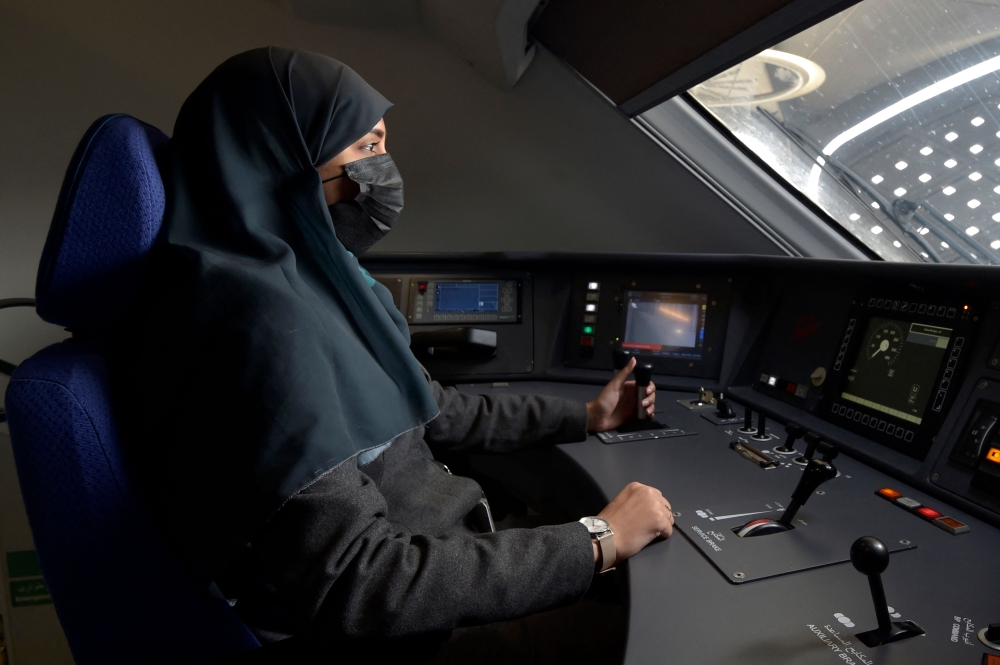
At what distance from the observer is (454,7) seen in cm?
182

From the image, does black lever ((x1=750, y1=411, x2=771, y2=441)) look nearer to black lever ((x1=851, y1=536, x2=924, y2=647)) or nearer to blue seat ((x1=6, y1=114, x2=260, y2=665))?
black lever ((x1=851, y1=536, x2=924, y2=647))

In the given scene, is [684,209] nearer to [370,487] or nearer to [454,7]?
[454,7]

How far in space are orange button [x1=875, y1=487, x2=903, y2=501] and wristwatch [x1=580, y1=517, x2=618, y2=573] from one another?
540 millimetres

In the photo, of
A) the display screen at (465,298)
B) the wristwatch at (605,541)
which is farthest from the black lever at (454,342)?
the wristwatch at (605,541)

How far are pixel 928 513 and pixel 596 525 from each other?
57 centimetres

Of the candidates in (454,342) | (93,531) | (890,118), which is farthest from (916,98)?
(93,531)

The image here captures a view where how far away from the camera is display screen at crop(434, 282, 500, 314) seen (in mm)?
2064

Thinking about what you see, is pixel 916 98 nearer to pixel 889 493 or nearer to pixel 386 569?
pixel 889 493

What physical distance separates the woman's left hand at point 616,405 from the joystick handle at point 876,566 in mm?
779

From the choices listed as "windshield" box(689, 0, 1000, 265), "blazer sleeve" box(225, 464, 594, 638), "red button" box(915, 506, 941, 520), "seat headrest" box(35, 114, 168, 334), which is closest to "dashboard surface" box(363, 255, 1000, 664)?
"red button" box(915, 506, 941, 520)

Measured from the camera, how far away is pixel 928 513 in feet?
3.13

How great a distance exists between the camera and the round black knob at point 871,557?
634 millimetres

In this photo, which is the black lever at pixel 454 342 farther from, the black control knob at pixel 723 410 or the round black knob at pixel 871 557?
the round black knob at pixel 871 557

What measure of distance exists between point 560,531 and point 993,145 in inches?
56.5
